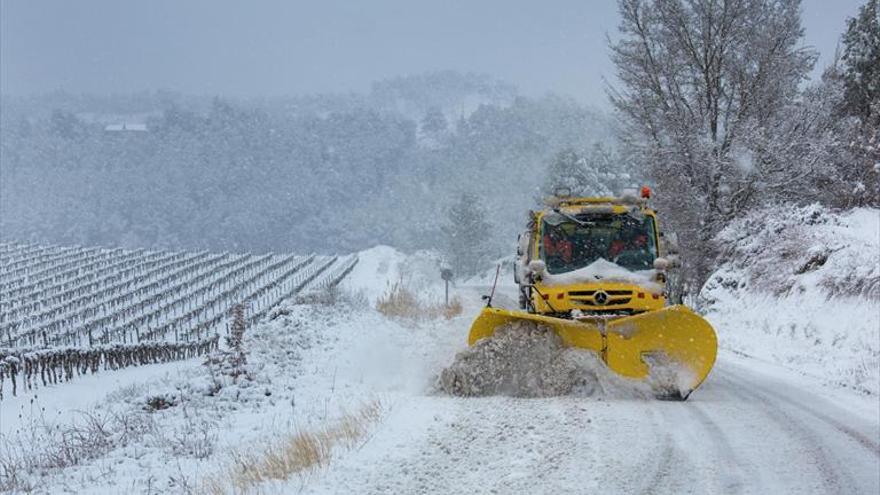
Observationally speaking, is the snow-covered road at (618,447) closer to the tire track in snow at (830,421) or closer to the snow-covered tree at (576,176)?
the tire track in snow at (830,421)

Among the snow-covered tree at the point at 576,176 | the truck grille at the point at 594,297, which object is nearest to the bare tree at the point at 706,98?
the truck grille at the point at 594,297

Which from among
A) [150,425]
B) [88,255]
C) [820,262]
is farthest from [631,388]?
[88,255]

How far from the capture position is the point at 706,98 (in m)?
21.8

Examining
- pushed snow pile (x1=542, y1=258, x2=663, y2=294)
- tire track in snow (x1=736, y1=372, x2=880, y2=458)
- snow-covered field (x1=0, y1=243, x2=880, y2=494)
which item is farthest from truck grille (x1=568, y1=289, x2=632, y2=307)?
tire track in snow (x1=736, y1=372, x2=880, y2=458)

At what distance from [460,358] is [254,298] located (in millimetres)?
41636

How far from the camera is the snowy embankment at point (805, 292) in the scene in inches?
450

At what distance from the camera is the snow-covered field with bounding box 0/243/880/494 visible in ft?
18.3

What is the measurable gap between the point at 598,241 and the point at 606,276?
→ 80 cm

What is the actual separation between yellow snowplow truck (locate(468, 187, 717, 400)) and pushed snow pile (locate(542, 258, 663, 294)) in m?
0.01

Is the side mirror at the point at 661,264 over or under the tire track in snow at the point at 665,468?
over

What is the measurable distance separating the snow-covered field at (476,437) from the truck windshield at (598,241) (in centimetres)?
208

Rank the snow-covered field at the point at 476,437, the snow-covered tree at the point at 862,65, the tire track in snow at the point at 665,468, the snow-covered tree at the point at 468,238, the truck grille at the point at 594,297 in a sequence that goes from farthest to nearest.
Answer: the snow-covered tree at the point at 468,238 → the snow-covered tree at the point at 862,65 → the truck grille at the point at 594,297 → the snow-covered field at the point at 476,437 → the tire track in snow at the point at 665,468

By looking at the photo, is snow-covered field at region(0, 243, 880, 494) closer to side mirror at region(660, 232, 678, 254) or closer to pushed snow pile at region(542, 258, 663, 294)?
pushed snow pile at region(542, 258, 663, 294)

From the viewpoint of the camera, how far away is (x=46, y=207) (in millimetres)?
192500
